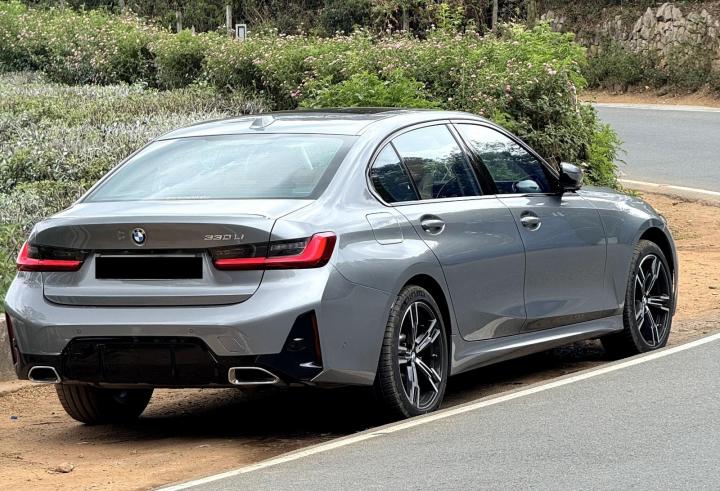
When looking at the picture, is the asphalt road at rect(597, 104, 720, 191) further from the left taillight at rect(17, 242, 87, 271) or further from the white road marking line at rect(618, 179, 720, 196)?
the left taillight at rect(17, 242, 87, 271)

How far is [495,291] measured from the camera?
8.15 meters

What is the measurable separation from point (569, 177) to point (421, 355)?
70.7 inches

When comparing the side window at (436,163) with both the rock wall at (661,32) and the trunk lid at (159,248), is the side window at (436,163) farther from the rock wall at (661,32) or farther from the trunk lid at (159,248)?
the rock wall at (661,32)

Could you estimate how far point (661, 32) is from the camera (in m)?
40.3

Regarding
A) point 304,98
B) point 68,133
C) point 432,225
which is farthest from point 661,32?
point 432,225

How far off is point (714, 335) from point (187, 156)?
4.03m

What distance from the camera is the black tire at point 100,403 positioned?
26.0ft

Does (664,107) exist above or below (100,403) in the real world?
below

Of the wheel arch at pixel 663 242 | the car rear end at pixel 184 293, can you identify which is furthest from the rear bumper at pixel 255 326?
the wheel arch at pixel 663 242

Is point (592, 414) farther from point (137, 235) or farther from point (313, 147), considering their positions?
point (137, 235)

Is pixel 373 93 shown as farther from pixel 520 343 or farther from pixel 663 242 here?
pixel 520 343

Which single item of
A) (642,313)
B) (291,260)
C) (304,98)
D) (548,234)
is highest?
(291,260)

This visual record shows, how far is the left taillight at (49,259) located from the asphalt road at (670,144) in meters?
13.6

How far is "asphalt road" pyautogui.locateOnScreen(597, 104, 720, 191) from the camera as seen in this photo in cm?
2090
